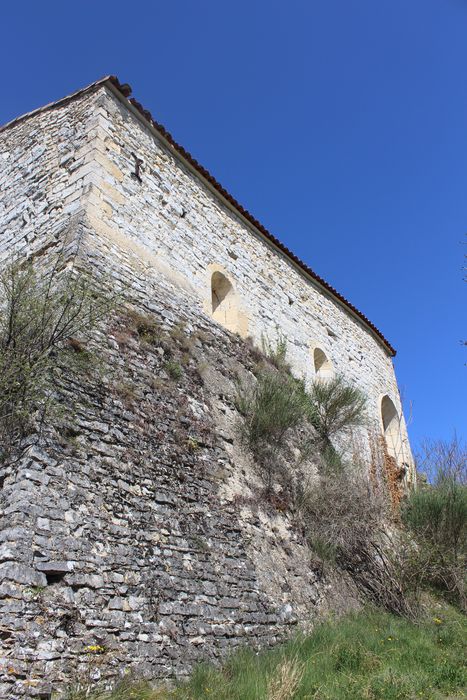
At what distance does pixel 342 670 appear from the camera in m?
5.30

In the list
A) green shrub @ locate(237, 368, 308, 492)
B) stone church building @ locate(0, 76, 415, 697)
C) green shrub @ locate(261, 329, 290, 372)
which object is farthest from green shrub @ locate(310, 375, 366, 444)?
green shrub @ locate(237, 368, 308, 492)

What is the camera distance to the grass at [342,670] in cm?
441

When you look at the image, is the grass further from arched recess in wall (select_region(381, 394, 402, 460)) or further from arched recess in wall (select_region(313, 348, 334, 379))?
arched recess in wall (select_region(381, 394, 402, 460))

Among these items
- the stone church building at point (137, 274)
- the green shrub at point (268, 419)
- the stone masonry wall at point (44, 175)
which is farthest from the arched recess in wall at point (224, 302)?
the stone masonry wall at point (44, 175)

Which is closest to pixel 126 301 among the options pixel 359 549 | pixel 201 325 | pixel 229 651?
pixel 201 325

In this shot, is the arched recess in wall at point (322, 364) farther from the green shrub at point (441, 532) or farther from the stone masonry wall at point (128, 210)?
the green shrub at point (441, 532)

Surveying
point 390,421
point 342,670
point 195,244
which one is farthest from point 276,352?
point 390,421

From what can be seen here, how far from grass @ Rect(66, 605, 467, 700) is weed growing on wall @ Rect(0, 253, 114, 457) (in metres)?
2.26

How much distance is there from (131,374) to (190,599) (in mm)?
2486

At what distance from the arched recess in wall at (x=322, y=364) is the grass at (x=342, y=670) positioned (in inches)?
243

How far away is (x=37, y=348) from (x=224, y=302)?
5.20 metres

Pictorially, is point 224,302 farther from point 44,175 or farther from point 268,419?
point 44,175

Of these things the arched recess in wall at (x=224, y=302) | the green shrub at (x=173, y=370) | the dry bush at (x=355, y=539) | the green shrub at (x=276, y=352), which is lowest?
the dry bush at (x=355, y=539)

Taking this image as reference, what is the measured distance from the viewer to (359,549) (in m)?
8.13
